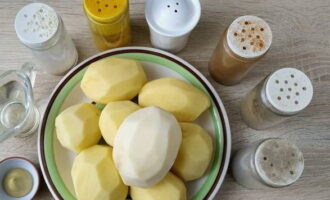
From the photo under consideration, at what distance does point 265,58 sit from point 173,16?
0.79 ft

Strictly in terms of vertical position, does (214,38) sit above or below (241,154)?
above

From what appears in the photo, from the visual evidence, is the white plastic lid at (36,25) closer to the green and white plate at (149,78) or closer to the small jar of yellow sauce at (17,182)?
the green and white plate at (149,78)

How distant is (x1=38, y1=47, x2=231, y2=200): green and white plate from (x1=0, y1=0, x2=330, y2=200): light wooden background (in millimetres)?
55

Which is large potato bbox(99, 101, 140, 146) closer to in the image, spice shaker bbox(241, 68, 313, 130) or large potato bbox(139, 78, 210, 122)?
large potato bbox(139, 78, 210, 122)

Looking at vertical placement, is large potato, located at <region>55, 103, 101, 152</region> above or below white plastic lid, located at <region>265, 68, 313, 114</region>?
below

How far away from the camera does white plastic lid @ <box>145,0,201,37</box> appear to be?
70 centimetres

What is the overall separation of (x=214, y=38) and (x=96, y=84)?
0.95ft

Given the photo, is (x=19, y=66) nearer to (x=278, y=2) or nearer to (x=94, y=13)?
(x=94, y=13)

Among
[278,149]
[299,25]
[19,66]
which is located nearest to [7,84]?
[19,66]

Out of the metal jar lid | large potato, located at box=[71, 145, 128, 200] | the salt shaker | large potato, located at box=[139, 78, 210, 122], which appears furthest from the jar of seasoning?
the salt shaker

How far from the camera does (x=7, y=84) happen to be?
0.74m

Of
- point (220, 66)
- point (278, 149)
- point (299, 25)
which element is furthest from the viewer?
point (299, 25)

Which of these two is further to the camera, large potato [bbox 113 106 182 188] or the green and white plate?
the green and white plate

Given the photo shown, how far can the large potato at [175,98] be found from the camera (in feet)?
2.21
